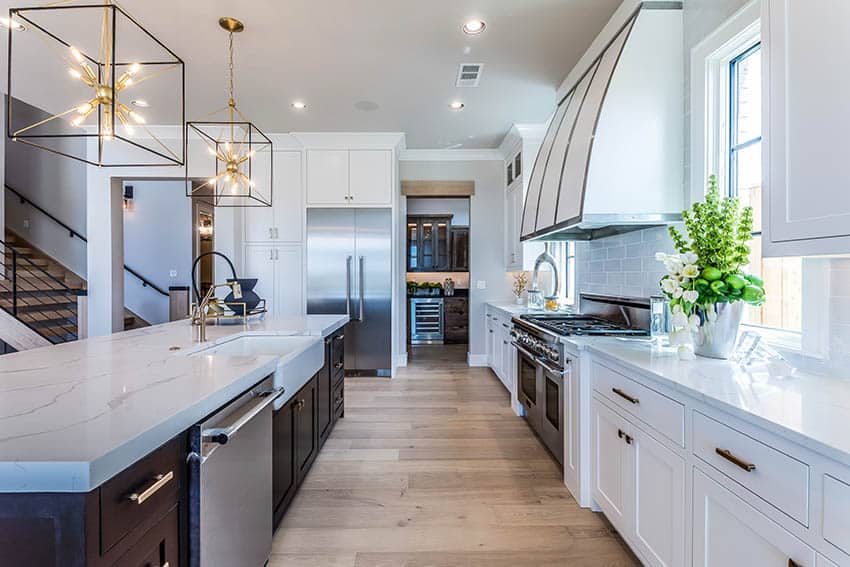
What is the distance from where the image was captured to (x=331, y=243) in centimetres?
519

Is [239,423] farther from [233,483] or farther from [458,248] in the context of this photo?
[458,248]

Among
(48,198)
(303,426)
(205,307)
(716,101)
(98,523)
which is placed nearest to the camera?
(98,523)

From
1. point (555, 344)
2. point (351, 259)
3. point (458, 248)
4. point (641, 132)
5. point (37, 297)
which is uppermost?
point (641, 132)

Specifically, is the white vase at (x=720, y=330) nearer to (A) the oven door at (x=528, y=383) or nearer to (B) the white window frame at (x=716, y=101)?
(B) the white window frame at (x=716, y=101)

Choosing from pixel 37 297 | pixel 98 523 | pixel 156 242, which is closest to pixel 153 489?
pixel 98 523

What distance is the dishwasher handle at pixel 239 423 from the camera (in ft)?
3.92

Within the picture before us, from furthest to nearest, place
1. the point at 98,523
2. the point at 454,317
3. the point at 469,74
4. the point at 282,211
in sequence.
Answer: the point at 454,317, the point at 282,211, the point at 469,74, the point at 98,523

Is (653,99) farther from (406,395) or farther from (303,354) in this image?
(406,395)

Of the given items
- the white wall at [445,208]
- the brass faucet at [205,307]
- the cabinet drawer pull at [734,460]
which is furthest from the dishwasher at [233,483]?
the white wall at [445,208]

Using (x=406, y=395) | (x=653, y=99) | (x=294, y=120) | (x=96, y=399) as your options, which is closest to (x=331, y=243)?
(x=294, y=120)

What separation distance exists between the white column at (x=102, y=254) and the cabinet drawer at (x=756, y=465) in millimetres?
5891

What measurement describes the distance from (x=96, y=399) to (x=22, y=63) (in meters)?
3.93

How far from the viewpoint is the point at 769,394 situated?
4.05 ft

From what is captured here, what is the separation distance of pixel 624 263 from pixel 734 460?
72.4 inches
